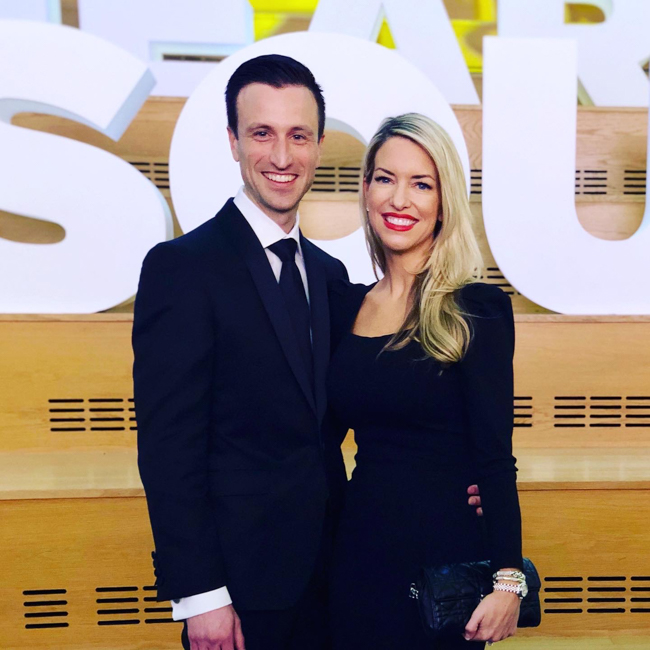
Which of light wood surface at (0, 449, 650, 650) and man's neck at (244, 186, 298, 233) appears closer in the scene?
man's neck at (244, 186, 298, 233)

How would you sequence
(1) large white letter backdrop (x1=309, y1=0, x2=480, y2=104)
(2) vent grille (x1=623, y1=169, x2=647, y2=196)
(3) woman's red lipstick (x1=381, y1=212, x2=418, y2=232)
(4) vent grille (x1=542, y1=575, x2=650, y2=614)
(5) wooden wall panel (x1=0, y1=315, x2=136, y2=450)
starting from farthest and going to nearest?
1. (1) large white letter backdrop (x1=309, y1=0, x2=480, y2=104)
2. (2) vent grille (x1=623, y1=169, x2=647, y2=196)
3. (5) wooden wall panel (x1=0, y1=315, x2=136, y2=450)
4. (4) vent grille (x1=542, y1=575, x2=650, y2=614)
5. (3) woman's red lipstick (x1=381, y1=212, x2=418, y2=232)

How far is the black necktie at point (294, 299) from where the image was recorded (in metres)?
1.24

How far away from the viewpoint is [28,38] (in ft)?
8.09

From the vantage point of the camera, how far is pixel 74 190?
2455 millimetres

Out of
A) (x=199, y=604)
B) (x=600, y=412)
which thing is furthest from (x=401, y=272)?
(x=600, y=412)

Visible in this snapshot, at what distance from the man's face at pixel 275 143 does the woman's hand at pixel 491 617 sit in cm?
80

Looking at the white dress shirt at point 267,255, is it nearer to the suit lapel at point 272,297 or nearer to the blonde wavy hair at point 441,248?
the suit lapel at point 272,297

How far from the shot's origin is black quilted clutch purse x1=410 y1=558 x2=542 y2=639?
3.59 ft

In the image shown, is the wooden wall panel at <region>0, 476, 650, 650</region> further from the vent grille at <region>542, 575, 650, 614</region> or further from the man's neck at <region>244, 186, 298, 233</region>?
the man's neck at <region>244, 186, 298, 233</region>

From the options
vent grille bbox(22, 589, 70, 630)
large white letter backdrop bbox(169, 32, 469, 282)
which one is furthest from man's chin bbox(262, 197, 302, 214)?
vent grille bbox(22, 589, 70, 630)

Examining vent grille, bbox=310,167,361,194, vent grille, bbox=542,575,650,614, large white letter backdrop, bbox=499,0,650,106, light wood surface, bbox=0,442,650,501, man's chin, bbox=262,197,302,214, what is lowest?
vent grille, bbox=542,575,650,614

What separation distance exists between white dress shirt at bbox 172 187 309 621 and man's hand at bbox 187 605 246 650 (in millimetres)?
12

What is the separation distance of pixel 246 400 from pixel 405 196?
0.53m

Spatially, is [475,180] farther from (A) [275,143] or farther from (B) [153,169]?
(A) [275,143]
